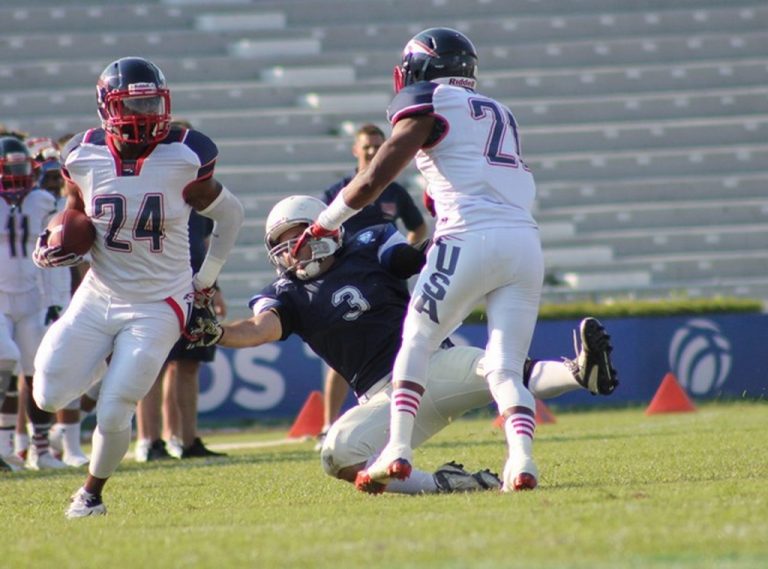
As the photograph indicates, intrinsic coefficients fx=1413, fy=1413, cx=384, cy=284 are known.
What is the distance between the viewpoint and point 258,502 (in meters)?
5.33

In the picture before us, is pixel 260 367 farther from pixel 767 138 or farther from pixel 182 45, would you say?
pixel 767 138

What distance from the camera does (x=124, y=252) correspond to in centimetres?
527

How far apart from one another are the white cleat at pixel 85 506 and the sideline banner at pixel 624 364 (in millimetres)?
7016

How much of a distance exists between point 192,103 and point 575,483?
13540 millimetres

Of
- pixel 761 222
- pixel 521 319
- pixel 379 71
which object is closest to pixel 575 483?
pixel 521 319

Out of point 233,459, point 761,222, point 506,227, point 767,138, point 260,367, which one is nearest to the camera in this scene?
point 506,227

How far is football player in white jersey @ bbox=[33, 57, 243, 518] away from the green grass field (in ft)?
1.52

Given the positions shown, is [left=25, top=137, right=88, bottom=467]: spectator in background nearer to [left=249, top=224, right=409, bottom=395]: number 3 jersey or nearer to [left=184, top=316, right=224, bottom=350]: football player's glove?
[left=249, top=224, right=409, bottom=395]: number 3 jersey

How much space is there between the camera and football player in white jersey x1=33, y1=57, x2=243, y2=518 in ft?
16.8

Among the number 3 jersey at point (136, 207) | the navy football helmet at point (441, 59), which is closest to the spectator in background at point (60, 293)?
the number 3 jersey at point (136, 207)

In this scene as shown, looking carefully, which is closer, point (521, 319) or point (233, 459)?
point (521, 319)

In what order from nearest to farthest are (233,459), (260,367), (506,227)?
(506,227), (233,459), (260,367)

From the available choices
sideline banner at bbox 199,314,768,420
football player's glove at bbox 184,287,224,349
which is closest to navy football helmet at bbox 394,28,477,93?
football player's glove at bbox 184,287,224,349

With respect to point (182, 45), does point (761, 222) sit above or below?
below
